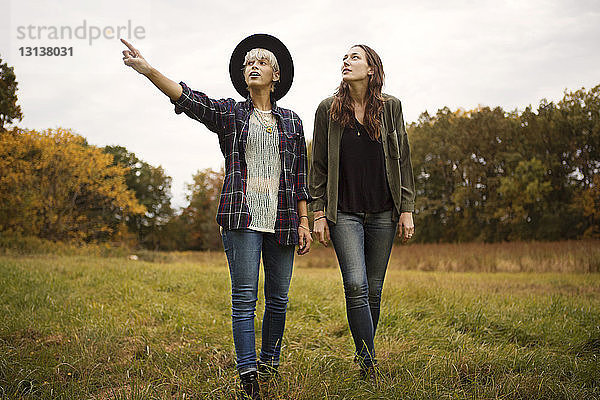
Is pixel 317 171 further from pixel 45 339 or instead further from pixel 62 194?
pixel 62 194

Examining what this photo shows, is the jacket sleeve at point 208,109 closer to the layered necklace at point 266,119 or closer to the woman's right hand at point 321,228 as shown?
the layered necklace at point 266,119

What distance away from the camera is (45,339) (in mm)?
3934

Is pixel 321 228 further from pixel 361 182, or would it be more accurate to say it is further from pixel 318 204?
pixel 361 182

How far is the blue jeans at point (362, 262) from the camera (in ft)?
9.26

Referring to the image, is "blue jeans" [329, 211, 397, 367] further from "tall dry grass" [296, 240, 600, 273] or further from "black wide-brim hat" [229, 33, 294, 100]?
"tall dry grass" [296, 240, 600, 273]

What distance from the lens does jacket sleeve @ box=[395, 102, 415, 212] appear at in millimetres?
3094

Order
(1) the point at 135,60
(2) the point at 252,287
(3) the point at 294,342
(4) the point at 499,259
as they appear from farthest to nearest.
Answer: (4) the point at 499,259
(3) the point at 294,342
(2) the point at 252,287
(1) the point at 135,60

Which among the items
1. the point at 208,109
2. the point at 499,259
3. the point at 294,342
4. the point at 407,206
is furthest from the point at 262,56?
the point at 499,259

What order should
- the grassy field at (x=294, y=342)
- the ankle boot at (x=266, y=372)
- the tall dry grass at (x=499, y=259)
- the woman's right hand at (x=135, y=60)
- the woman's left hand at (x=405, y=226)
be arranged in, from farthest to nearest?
the tall dry grass at (x=499, y=259) → the woman's left hand at (x=405, y=226) → the grassy field at (x=294, y=342) → the ankle boot at (x=266, y=372) → the woman's right hand at (x=135, y=60)

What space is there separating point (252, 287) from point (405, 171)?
132 centimetres

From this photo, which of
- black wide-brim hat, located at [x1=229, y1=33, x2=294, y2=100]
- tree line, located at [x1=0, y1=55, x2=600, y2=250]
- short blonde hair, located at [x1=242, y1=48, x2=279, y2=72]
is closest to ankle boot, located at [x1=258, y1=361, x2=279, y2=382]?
black wide-brim hat, located at [x1=229, y1=33, x2=294, y2=100]

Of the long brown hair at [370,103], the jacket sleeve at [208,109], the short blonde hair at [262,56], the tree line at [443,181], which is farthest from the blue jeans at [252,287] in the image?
the tree line at [443,181]

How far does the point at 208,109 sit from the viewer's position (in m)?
2.62

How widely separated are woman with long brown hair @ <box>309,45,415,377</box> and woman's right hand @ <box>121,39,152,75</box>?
1.16 meters
